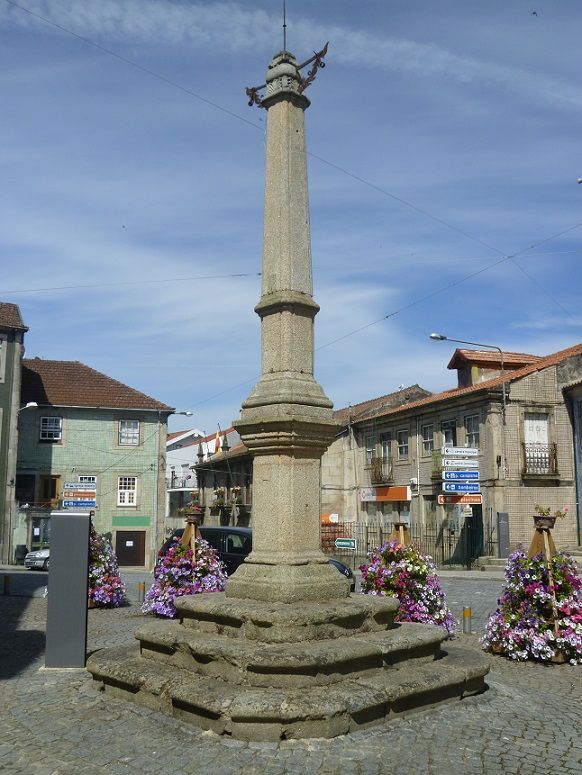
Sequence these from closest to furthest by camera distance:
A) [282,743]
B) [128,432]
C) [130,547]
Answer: [282,743] → [130,547] → [128,432]

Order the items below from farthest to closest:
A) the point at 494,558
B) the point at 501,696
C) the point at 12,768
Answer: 1. the point at 494,558
2. the point at 501,696
3. the point at 12,768

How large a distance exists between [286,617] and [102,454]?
33674 mm

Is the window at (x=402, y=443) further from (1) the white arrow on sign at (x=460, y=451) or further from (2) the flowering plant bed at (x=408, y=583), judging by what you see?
(2) the flowering plant bed at (x=408, y=583)

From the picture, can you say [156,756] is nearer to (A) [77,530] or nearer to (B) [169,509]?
(A) [77,530]

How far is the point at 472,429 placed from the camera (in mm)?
29938

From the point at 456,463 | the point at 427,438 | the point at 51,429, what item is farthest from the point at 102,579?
the point at 51,429

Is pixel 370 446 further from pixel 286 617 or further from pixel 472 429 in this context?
pixel 286 617

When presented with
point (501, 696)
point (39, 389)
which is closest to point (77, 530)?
point (501, 696)

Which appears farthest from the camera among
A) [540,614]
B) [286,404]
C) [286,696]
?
[540,614]

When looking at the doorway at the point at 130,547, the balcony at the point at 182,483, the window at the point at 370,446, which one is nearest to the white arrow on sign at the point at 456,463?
the window at the point at 370,446

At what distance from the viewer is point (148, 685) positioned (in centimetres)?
626

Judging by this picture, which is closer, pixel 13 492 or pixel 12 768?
pixel 12 768

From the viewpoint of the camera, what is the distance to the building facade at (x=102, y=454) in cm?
3747

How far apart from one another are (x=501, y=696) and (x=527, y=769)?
6.32ft
